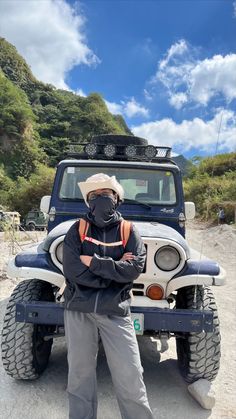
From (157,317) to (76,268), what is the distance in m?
0.96

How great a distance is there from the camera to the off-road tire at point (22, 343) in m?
3.38

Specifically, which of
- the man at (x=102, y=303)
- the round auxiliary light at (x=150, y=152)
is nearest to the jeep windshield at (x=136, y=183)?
the round auxiliary light at (x=150, y=152)

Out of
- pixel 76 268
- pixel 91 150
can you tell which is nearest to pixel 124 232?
pixel 76 268

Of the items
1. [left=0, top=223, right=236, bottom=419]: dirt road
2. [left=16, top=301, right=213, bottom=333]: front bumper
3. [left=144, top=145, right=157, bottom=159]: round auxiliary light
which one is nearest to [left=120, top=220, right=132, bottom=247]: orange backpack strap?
[left=16, top=301, right=213, bottom=333]: front bumper

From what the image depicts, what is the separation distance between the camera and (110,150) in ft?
16.3

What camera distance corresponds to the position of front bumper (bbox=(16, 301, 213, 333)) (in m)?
3.14

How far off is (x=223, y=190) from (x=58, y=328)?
2494 centimetres

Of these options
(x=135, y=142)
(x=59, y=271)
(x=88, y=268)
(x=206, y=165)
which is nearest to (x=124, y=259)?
(x=88, y=268)

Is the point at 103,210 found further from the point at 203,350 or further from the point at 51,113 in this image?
the point at 51,113

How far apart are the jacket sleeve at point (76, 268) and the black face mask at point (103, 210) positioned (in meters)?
0.17

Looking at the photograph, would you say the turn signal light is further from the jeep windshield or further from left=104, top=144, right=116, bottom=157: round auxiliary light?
left=104, top=144, right=116, bottom=157: round auxiliary light

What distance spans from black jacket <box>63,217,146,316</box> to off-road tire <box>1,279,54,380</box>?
104 cm

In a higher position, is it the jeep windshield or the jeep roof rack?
the jeep roof rack

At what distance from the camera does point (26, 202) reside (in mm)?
36125
